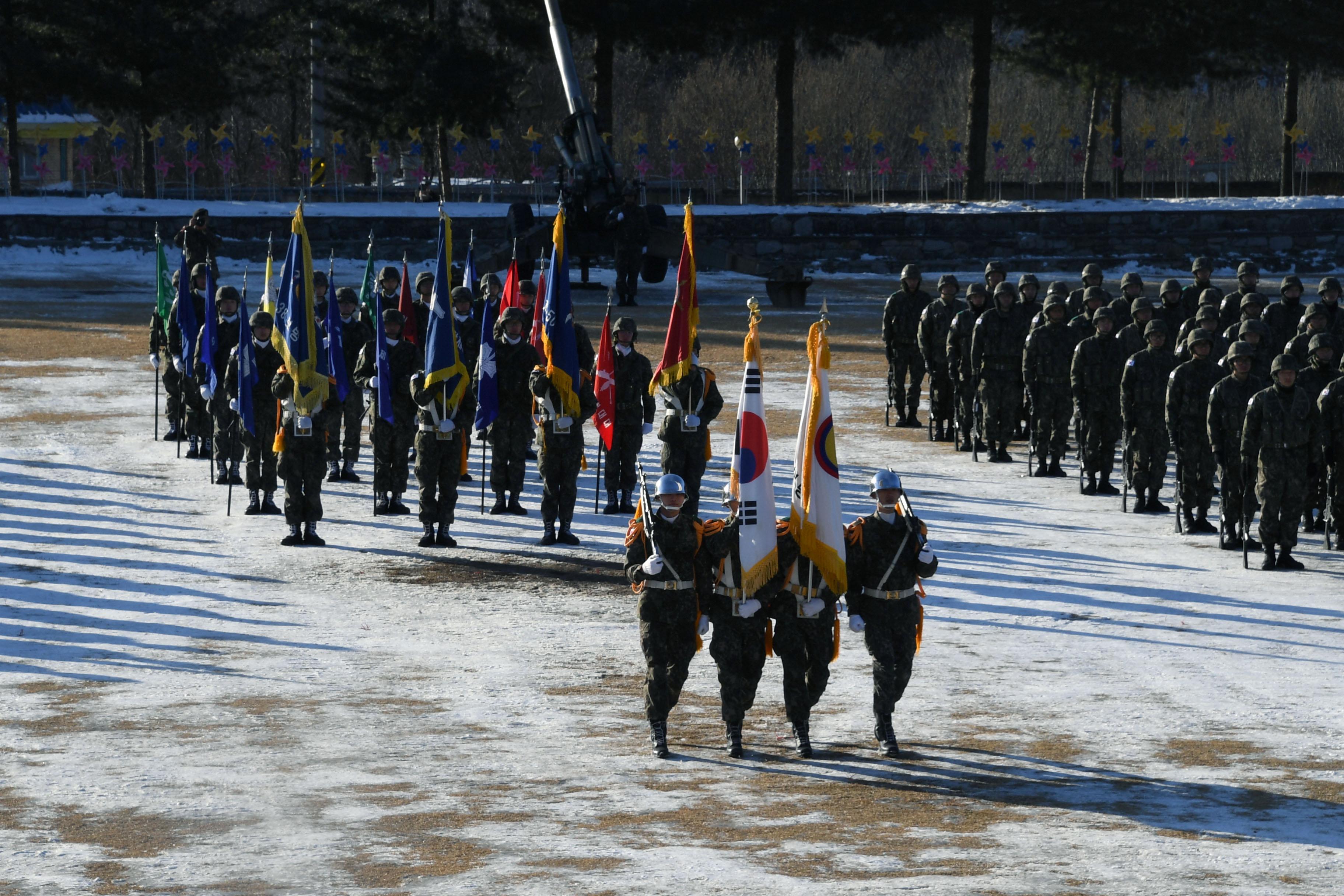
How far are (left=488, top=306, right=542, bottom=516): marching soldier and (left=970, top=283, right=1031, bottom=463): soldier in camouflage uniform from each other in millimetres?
4953

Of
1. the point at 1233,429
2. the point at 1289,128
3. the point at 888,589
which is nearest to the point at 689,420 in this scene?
the point at 1233,429

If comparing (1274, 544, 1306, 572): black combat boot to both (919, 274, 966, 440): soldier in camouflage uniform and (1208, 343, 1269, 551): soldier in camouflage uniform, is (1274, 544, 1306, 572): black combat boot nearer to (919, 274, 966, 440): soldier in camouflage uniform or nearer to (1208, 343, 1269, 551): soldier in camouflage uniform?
(1208, 343, 1269, 551): soldier in camouflage uniform

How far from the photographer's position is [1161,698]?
10.4 meters

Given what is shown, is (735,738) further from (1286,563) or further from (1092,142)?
(1092,142)

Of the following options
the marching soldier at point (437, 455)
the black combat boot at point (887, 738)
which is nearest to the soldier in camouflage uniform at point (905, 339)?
the marching soldier at point (437, 455)

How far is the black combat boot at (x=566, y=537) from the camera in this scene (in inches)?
587

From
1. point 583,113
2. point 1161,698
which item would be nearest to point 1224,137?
point 583,113

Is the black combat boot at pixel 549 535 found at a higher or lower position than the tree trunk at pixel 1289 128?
lower

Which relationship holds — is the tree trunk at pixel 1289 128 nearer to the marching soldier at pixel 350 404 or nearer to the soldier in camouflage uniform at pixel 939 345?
the soldier in camouflage uniform at pixel 939 345

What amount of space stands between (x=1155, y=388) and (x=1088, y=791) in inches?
298

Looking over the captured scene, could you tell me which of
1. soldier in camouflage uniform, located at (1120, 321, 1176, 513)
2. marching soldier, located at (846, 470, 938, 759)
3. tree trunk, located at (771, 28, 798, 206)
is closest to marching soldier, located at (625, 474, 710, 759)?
marching soldier, located at (846, 470, 938, 759)

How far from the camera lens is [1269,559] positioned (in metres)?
14.0

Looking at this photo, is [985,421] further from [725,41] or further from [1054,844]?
[725,41]

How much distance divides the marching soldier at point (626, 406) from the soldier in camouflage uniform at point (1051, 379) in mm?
3883
